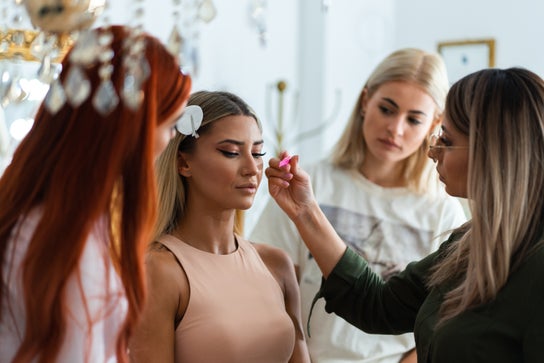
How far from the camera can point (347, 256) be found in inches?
78.8

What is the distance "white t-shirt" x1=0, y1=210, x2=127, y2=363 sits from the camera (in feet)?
3.90

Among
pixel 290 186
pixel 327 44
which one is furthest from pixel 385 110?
pixel 327 44

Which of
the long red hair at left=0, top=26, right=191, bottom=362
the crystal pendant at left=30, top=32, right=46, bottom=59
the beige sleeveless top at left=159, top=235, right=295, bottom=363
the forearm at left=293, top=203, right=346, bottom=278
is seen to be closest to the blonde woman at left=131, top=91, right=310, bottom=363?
the beige sleeveless top at left=159, top=235, right=295, bottom=363

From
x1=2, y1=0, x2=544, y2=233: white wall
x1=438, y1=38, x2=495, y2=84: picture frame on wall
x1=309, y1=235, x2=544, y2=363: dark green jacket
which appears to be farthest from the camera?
Answer: x1=438, y1=38, x2=495, y2=84: picture frame on wall

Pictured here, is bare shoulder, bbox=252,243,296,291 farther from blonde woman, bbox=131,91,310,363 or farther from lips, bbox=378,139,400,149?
lips, bbox=378,139,400,149

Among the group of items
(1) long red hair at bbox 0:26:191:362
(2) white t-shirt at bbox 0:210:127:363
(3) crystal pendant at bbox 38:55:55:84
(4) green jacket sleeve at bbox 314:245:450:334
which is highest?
(3) crystal pendant at bbox 38:55:55:84

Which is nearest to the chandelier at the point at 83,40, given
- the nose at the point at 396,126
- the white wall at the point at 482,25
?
the nose at the point at 396,126

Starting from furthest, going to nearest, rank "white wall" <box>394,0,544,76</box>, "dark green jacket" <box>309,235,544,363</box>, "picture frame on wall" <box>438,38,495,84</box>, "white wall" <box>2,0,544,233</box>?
"picture frame on wall" <box>438,38,495,84</box> < "white wall" <box>394,0,544,76</box> < "white wall" <box>2,0,544,233</box> < "dark green jacket" <box>309,235,544,363</box>

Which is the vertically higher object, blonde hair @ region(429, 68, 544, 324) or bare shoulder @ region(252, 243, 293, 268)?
blonde hair @ region(429, 68, 544, 324)

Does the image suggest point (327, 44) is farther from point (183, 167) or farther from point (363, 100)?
point (183, 167)

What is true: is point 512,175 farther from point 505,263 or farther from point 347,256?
point 347,256

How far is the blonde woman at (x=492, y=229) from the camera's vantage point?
1.53m

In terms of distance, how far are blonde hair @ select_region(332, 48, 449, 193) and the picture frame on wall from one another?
Answer: 6.71 ft

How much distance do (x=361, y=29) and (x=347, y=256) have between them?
3.12 m
